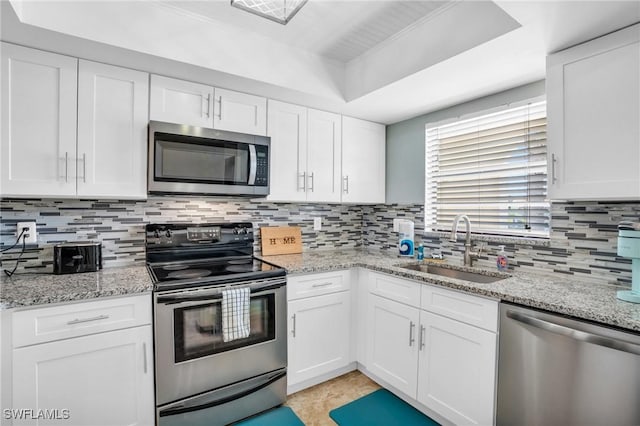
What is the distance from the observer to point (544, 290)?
1604 millimetres

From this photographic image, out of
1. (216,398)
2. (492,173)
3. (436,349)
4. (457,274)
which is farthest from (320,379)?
(492,173)

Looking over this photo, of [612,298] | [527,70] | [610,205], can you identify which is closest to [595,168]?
[610,205]

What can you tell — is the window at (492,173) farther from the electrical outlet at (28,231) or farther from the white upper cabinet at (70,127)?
the electrical outlet at (28,231)

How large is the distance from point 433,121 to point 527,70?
856mm

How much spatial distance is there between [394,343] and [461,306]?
23.5 inches

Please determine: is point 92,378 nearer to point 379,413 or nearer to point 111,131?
point 111,131

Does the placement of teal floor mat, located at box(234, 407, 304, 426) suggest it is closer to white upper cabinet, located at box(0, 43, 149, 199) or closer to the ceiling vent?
white upper cabinet, located at box(0, 43, 149, 199)

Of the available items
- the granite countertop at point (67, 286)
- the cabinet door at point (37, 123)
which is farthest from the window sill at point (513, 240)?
the cabinet door at point (37, 123)

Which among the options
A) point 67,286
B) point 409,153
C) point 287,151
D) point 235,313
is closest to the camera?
point 67,286

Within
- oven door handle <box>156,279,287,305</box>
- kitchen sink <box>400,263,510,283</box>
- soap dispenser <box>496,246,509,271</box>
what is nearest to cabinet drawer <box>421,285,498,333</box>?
kitchen sink <box>400,263,510,283</box>

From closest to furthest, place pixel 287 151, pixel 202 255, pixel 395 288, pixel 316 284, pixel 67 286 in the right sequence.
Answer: pixel 67 286, pixel 395 288, pixel 316 284, pixel 202 255, pixel 287 151

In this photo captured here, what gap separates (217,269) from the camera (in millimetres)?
2107

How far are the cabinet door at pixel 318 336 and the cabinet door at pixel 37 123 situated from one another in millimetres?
1527

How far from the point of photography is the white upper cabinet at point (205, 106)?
6.54 ft
